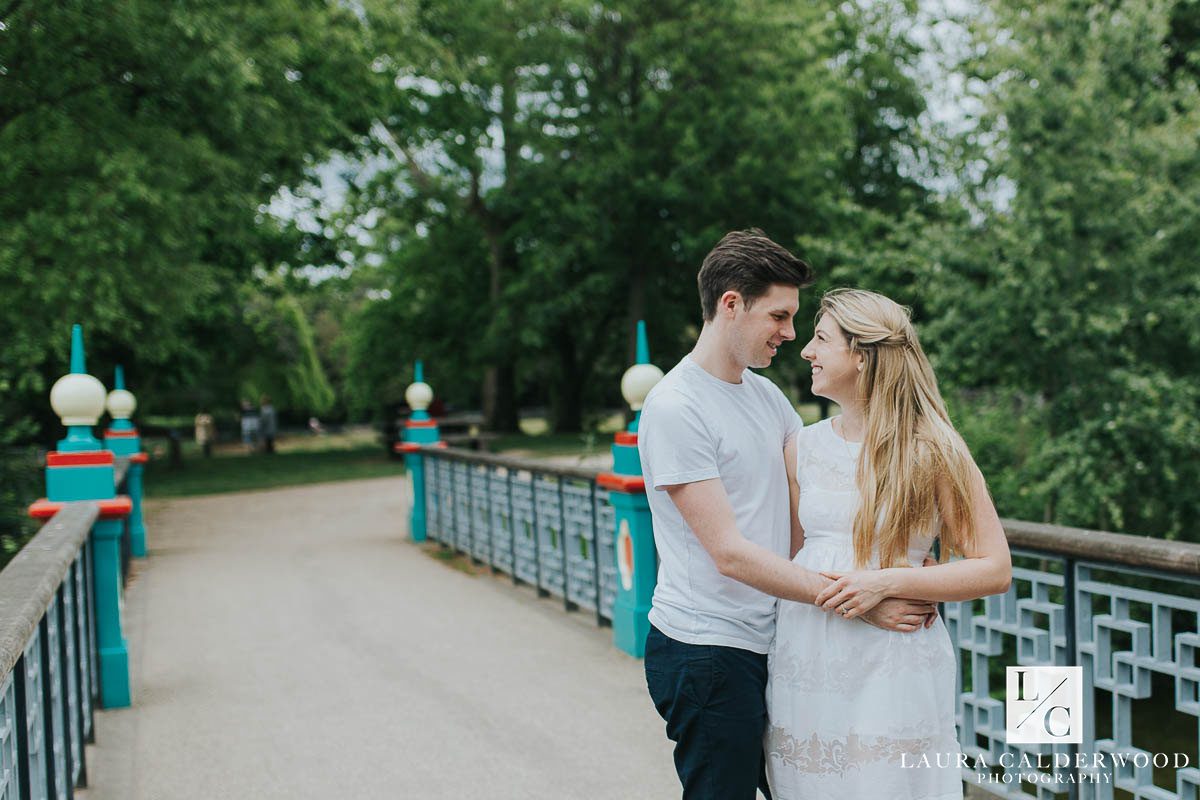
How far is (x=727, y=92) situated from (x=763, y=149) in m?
1.40

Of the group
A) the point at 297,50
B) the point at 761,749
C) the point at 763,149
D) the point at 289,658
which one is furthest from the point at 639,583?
the point at 763,149

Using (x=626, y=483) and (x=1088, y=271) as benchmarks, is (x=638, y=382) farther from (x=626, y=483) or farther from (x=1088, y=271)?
(x=1088, y=271)

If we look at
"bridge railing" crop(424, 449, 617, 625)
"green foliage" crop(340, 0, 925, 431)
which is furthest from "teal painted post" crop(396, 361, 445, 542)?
"green foliage" crop(340, 0, 925, 431)

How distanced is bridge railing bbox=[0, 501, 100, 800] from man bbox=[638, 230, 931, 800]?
1.58m

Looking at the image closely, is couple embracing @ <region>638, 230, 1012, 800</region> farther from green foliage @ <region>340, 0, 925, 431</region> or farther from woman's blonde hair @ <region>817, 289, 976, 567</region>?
green foliage @ <region>340, 0, 925, 431</region>

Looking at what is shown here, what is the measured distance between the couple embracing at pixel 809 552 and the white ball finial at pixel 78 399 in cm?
451

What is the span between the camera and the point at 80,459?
590cm

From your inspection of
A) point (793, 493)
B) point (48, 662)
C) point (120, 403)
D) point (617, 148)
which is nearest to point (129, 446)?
point (120, 403)

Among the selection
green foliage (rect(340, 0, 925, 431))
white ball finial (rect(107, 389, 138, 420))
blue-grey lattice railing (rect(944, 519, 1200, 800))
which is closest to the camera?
blue-grey lattice railing (rect(944, 519, 1200, 800))

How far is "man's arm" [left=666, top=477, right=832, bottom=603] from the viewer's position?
2303 mm

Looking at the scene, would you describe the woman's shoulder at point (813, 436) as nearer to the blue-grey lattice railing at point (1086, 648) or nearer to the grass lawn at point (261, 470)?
the blue-grey lattice railing at point (1086, 648)

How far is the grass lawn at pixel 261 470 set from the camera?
20.8m

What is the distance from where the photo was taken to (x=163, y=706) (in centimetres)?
589

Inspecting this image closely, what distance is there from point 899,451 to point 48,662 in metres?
3.17
